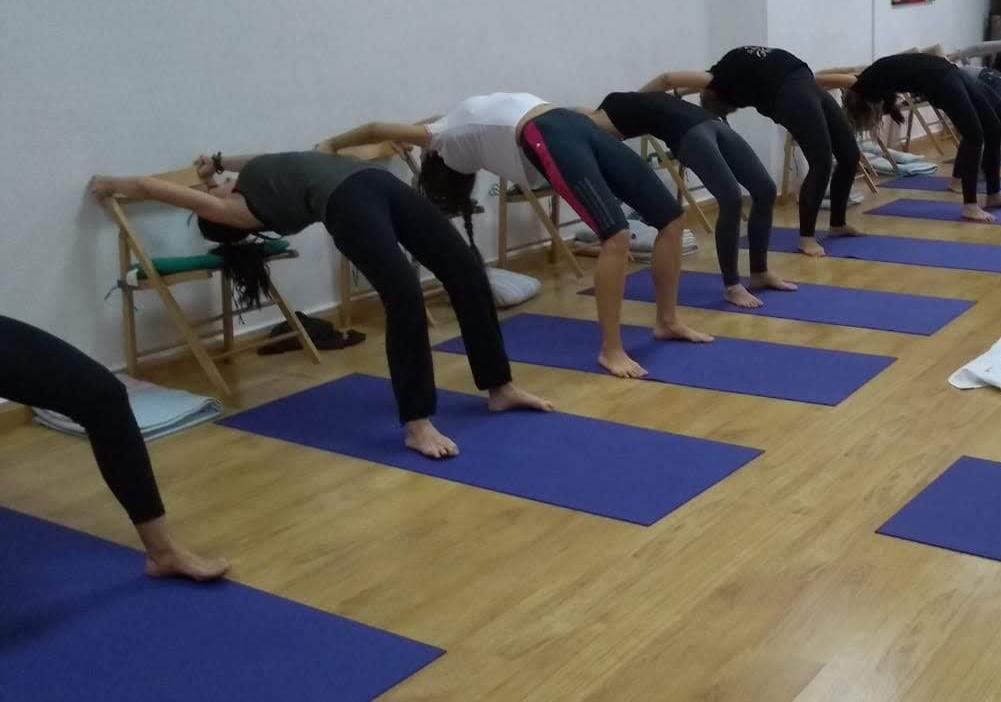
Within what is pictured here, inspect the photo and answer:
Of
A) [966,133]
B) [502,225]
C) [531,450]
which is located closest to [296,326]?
[531,450]

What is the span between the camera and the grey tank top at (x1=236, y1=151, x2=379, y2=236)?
3.57 metres

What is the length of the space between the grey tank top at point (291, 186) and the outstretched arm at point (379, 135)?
0.41m

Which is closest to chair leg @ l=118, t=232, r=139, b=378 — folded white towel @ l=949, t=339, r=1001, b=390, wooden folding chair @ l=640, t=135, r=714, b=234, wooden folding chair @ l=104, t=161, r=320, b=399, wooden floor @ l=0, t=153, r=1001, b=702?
wooden folding chair @ l=104, t=161, r=320, b=399

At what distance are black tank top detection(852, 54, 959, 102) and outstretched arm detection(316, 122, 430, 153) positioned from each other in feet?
10.6

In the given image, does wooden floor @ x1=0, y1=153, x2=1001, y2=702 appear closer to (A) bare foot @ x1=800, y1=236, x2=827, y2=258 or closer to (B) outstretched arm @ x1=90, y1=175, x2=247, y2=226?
(B) outstretched arm @ x1=90, y1=175, x2=247, y2=226

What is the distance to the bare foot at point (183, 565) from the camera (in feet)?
9.14

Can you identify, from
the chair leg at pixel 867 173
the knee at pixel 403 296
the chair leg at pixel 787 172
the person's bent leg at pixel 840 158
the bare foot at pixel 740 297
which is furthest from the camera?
the chair leg at pixel 867 173

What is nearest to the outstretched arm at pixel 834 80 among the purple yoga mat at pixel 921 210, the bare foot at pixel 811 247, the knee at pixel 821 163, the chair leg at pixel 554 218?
the knee at pixel 821 163

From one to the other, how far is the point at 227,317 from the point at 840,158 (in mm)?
3150

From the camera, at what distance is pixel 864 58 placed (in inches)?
336

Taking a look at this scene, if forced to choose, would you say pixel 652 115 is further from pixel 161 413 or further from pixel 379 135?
pixel 161 413

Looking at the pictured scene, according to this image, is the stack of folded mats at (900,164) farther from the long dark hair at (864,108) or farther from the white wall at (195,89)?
the white wall at (195,89)

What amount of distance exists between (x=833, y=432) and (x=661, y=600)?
1174 millimetres

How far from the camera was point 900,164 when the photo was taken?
8062mm
